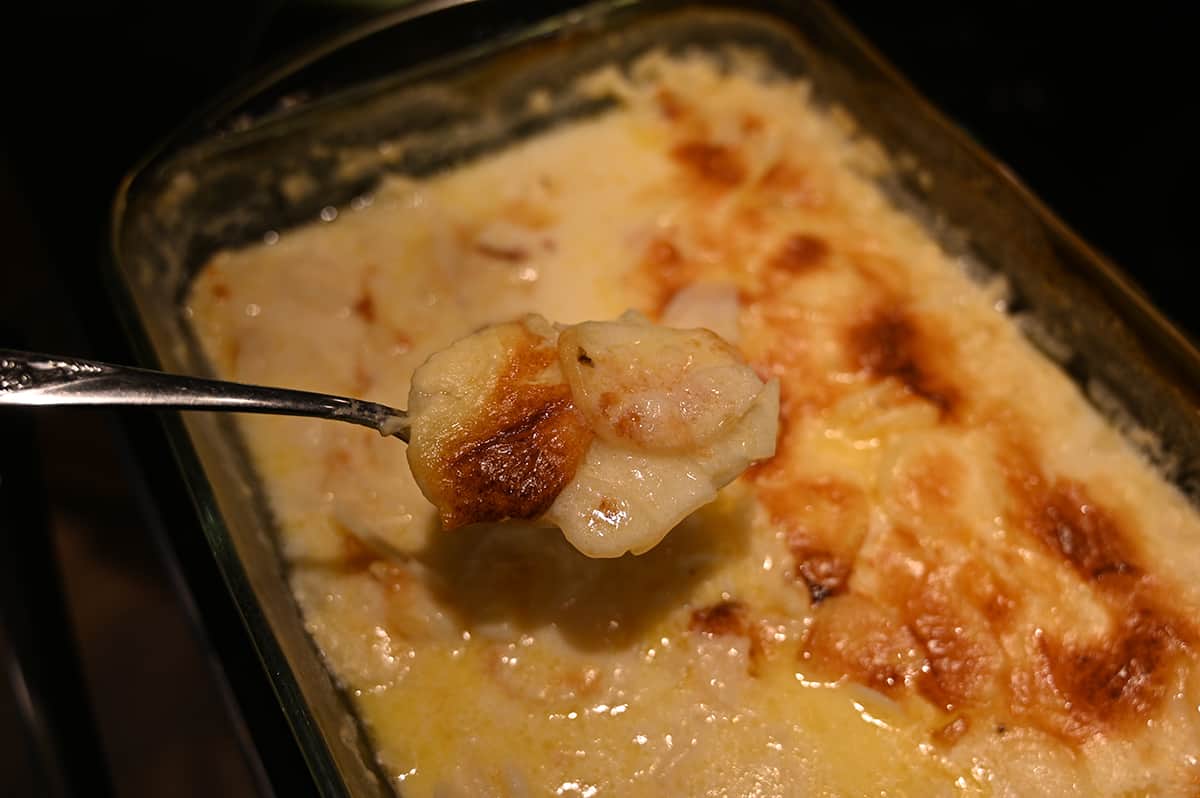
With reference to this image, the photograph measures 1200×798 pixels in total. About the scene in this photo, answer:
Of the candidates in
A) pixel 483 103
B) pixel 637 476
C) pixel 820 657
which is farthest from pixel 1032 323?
pixel 483 103

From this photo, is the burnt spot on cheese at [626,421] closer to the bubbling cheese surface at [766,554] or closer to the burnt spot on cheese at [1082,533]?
the bubbling cheese surface at [766,554]

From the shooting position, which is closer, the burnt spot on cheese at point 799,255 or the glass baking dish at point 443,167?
the glass baking dish at point 443,167

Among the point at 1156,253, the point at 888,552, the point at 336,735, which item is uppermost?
the point at 1156,253

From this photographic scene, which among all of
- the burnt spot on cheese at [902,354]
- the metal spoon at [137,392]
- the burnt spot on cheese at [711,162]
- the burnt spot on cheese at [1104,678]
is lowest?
the metal spoon at [137,392]

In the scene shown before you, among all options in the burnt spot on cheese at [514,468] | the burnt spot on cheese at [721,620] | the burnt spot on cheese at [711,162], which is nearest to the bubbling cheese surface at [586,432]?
the burnt spot on cheese at [514,468]

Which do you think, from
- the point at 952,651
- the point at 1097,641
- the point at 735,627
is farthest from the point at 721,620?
the point at 1097,641

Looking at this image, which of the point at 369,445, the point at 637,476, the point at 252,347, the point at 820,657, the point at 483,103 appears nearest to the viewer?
the point at 637,476

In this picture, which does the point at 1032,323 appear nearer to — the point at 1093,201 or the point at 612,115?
the point at 1093,201
